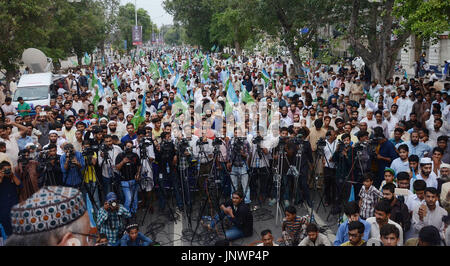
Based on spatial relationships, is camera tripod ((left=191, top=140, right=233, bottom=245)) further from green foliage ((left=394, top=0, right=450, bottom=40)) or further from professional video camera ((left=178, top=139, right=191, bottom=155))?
→ green foliage ((left=394, top=0, right=450, bottom=40))

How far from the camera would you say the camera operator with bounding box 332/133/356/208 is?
22.4ft

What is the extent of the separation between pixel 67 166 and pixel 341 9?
12254mm

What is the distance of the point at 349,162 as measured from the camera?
22.9 feet

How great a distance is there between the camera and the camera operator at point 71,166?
652 cm

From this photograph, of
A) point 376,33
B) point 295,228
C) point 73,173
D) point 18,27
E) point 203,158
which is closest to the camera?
point 295,228

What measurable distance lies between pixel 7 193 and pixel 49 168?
0.68 metres

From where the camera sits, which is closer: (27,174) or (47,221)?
(47,221)

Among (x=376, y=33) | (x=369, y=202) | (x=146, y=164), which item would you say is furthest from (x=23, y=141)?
(x=376, y=33)

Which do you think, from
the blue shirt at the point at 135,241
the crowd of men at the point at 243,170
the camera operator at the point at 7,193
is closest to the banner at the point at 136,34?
the crowd of men at the point at 243,170

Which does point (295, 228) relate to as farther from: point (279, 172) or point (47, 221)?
point (47, 221)

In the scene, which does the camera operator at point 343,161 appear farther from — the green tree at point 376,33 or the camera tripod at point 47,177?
the green tree at point 376,33

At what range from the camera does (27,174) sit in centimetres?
649
